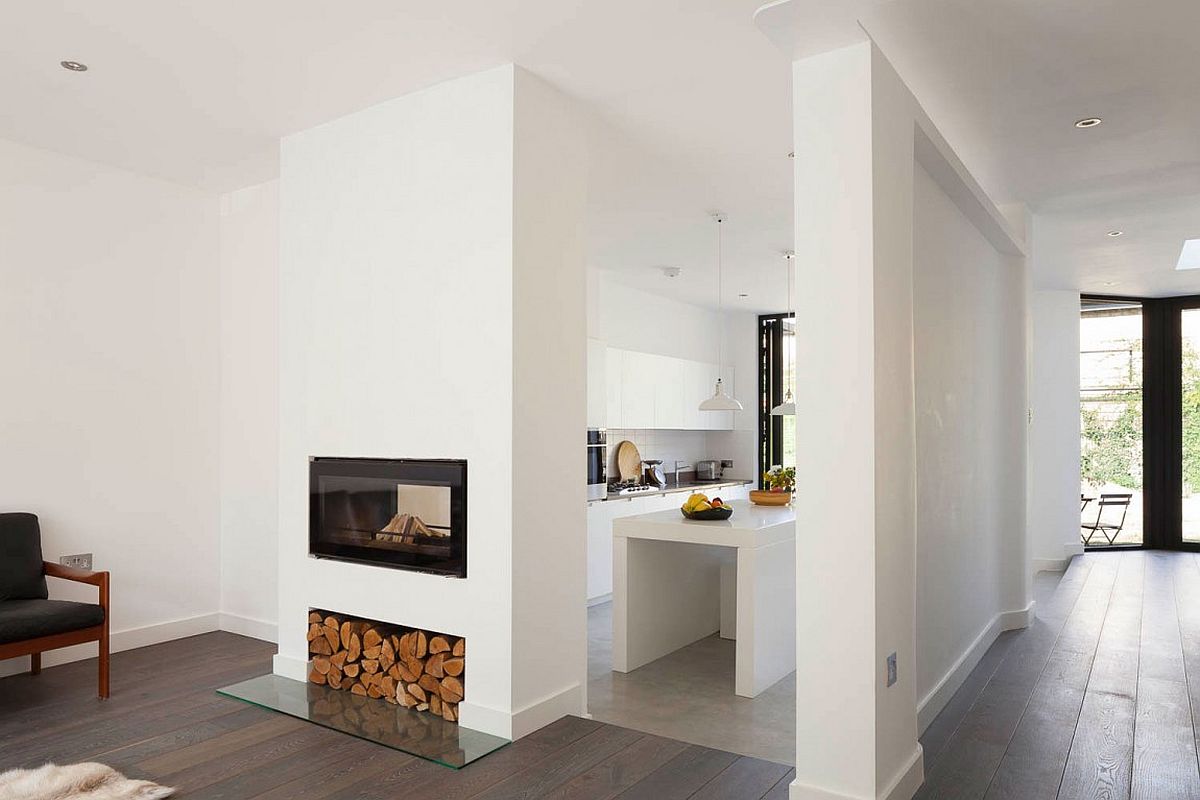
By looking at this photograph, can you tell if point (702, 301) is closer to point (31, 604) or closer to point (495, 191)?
point (495, 191)

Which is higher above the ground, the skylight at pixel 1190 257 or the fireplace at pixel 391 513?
the skylight at pixel 1190 257

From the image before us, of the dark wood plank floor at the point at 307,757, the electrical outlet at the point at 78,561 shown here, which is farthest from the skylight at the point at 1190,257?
the electrical outlet at the point at 78,561

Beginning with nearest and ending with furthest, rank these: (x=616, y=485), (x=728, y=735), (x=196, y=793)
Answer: (x=196, y=793), (x=728, y=735), (x=616, y=485)

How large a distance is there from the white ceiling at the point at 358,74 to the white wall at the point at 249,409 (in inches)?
13.1

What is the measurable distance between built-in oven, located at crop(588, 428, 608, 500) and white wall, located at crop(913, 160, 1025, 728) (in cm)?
299

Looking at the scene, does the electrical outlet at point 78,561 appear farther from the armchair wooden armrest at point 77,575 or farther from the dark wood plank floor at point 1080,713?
the dark wood plank floor at point 1080,713

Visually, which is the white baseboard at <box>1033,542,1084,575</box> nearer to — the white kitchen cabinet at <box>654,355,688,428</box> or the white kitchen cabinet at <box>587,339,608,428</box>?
the white kitchen cabinet at <box>654,355,688,428</box>

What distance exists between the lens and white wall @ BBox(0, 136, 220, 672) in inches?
170

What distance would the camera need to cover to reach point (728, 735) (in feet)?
12.2

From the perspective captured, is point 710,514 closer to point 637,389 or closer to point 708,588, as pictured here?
point 708,588

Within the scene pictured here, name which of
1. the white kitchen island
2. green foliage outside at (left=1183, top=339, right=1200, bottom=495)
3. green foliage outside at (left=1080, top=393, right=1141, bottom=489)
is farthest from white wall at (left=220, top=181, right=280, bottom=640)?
green foliage outside at (left=1183, top=339, right=1200, bottom=495)

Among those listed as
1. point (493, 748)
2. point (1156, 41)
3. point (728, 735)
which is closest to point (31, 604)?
point (493, 748)

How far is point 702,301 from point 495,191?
19.1ft

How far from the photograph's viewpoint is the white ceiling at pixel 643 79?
9.65 ft
